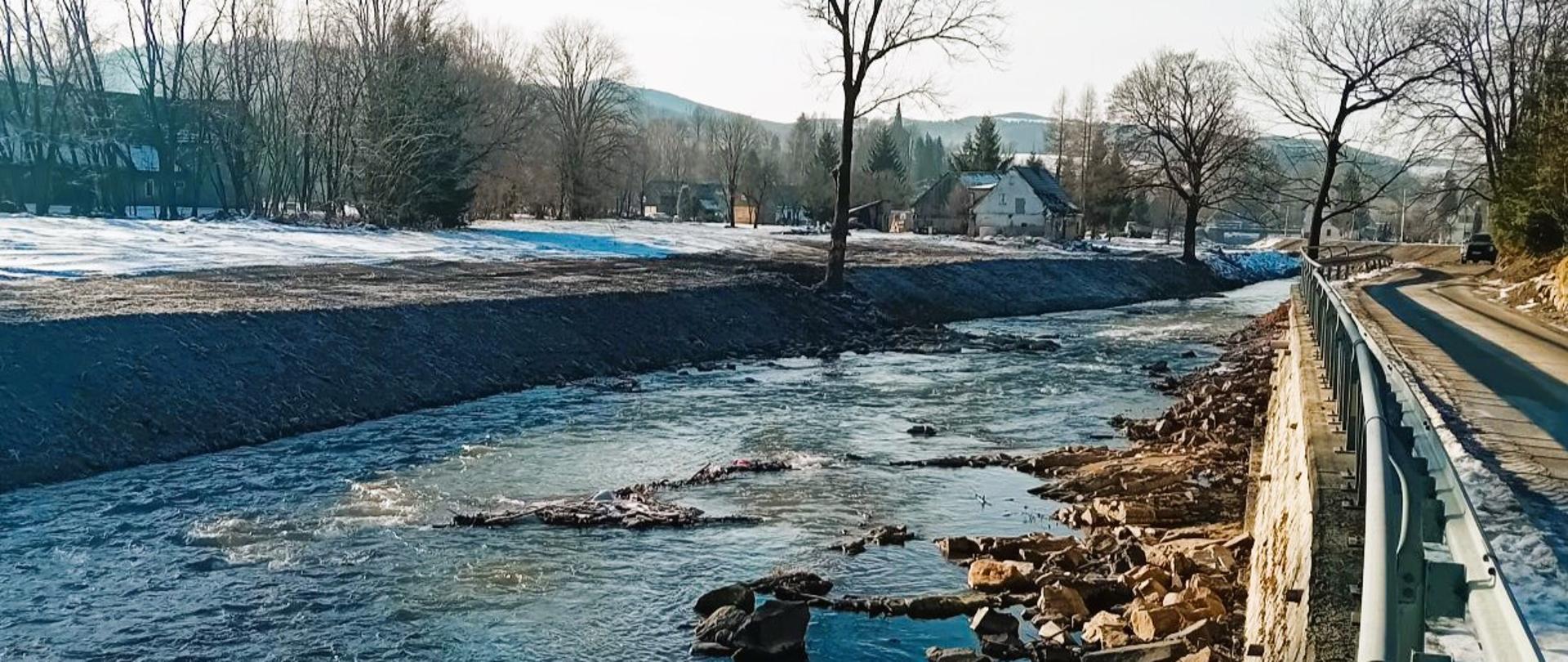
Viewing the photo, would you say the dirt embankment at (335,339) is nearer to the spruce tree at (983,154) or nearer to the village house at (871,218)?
the village house at (871,218)

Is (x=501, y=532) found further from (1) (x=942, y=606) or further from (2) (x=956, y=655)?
(2) (x=956, y=655)

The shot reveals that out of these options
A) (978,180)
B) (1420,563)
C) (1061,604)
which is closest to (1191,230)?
(978,180)

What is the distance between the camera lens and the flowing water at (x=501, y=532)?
29.9ft

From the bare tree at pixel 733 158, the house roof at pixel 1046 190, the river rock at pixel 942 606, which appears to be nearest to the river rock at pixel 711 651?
the river rock at pixel 942 606

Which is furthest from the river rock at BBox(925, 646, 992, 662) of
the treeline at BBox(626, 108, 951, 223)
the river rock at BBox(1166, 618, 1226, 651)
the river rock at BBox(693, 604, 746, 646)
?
the treeline at BBox(626, 108, 951, 223)

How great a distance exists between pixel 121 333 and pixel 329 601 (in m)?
10.7

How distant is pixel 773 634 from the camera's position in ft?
29.0

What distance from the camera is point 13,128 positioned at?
55.0 metres

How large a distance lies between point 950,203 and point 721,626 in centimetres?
9125

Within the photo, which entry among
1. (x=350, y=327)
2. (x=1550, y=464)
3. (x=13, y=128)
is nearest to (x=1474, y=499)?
(x=1550, y=464)

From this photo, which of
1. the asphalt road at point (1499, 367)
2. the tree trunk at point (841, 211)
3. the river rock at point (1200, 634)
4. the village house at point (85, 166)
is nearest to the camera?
the river rock at point (1200, 634)

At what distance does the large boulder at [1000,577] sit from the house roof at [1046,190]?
82.9 meters

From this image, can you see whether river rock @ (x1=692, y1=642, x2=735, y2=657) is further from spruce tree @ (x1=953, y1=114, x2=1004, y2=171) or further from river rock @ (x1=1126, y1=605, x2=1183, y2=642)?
spruce tree @ (x1=953, y1=114, x2=1004, y2=171)

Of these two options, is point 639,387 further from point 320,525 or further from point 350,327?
point 320,525
